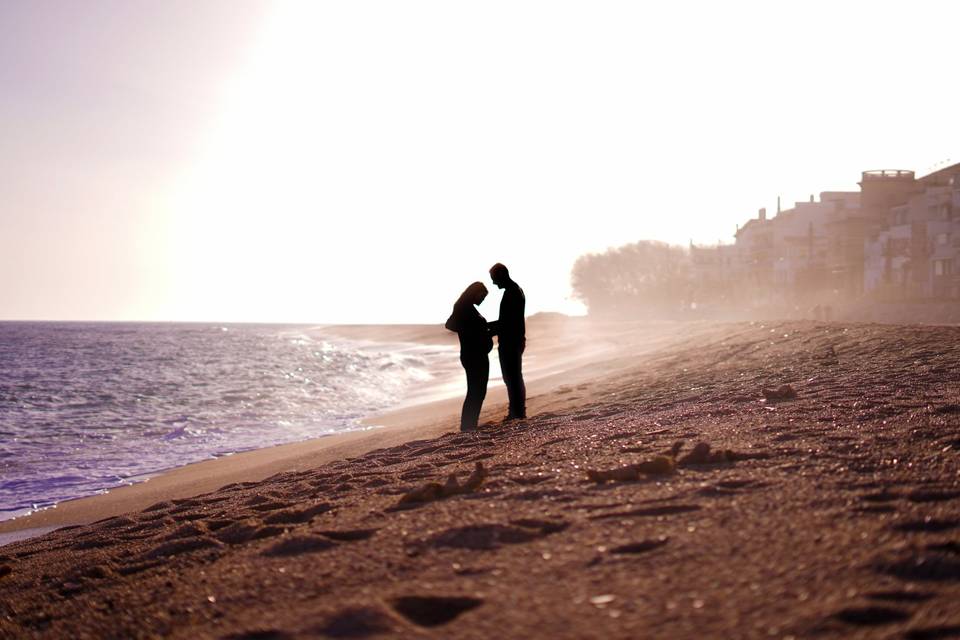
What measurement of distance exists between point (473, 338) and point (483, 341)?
0.17 metres

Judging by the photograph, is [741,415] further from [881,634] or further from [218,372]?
[218,372]

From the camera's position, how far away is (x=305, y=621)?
3098 millimetres

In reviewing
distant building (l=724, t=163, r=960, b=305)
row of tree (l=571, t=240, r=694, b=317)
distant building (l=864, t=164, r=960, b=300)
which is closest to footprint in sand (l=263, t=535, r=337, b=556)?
distant building (l=724, t=163, r=960, b=305)

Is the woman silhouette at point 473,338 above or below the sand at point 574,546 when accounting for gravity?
above

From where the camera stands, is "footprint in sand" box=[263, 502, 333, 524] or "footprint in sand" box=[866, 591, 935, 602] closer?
"footprint in sand" box=[866, 591, 935, 602]

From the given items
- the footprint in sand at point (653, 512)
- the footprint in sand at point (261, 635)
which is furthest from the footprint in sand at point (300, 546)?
the footprint in sand at point (653, 512)

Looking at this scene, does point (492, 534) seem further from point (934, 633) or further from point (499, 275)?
point (499, 275)

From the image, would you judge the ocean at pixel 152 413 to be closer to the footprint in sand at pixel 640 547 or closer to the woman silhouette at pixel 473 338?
the woman silhouette at pixel 473 338

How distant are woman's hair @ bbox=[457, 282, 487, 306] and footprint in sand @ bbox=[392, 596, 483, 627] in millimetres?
7173

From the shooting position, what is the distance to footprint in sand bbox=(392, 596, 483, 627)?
2.98 meters

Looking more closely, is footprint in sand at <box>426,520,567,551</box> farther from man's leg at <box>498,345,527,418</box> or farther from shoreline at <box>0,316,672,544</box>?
man's leg at <box>498,345,527,418</box>

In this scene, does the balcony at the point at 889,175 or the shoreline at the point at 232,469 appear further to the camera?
the balcony at the point at 889,175

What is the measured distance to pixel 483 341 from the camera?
10422 millimetres

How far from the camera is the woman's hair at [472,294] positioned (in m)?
10.2
